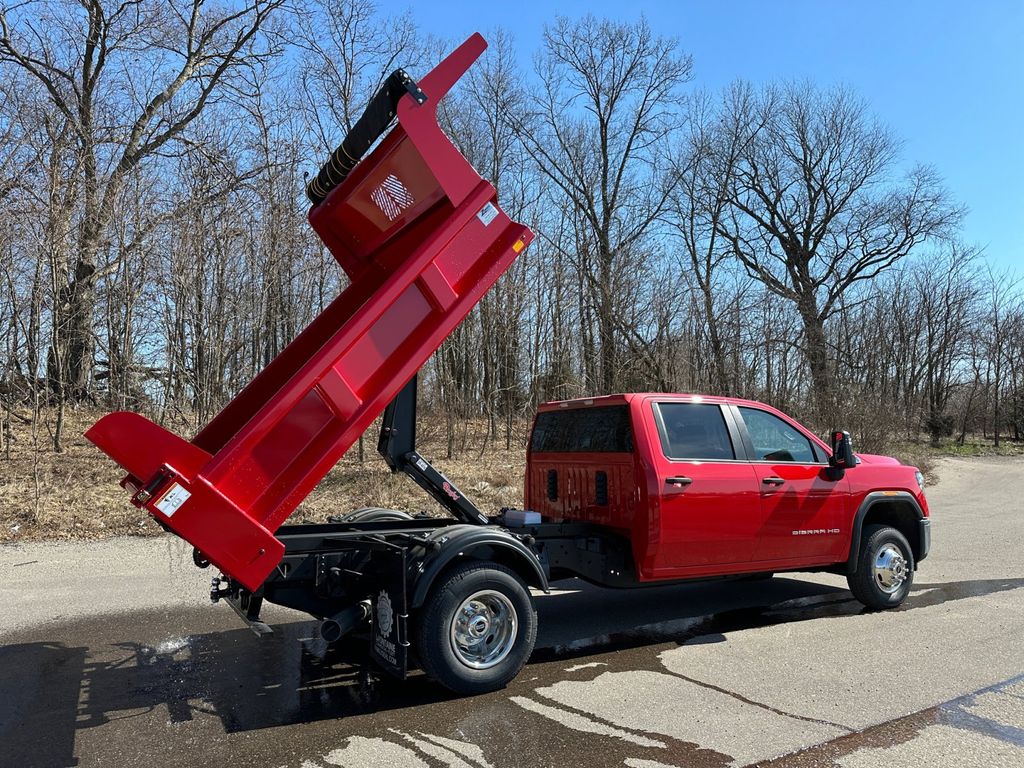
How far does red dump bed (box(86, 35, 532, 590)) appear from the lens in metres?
4.02

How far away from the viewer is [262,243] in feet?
49.3

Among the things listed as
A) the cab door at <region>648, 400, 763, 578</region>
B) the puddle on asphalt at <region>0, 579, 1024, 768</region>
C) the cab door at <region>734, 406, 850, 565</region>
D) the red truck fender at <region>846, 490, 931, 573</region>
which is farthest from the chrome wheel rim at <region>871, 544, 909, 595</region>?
the cab door at <region>648, 400, 763, 578</region>

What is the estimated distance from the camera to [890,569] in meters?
7.25

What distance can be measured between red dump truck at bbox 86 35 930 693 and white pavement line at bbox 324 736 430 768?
48 cm

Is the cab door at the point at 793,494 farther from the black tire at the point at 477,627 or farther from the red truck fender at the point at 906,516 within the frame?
the black tire at the point at 477,627

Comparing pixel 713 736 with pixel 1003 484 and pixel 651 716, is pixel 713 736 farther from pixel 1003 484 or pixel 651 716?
pixel 1003 484

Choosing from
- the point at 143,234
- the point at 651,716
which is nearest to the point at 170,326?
the point at 143,234

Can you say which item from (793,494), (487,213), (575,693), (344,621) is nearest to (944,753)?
(575,693)

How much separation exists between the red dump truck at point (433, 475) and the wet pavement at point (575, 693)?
503mm

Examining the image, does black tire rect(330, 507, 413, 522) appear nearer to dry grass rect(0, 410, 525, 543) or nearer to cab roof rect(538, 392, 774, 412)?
cab roof rect(538, 392, 774, 412)

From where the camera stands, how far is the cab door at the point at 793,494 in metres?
6.51

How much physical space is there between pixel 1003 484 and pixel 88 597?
2279 centimetres

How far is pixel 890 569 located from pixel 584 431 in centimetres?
338

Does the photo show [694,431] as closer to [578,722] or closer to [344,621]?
[578,722]
